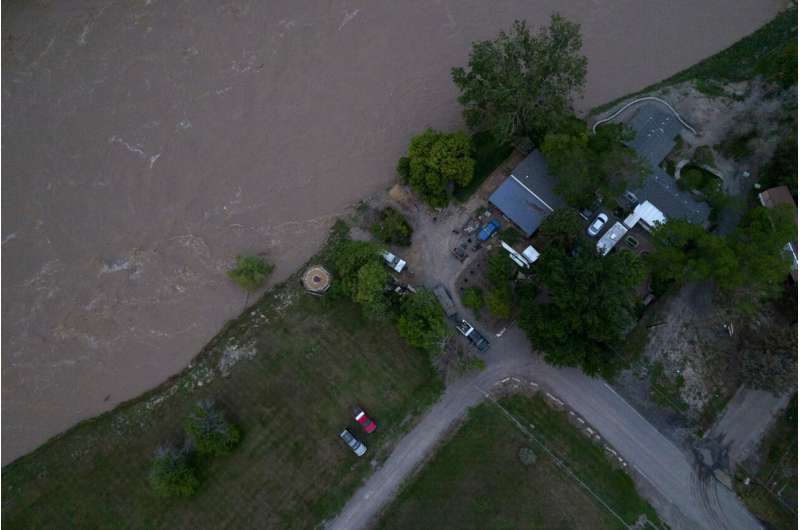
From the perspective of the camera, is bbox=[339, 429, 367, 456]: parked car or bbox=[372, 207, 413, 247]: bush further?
bbox=[372, 207, 413, 247]: bush

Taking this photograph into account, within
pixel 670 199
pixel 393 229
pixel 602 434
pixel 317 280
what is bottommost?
pixel 317 280

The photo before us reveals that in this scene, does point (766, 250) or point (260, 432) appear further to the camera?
point (260, 432)

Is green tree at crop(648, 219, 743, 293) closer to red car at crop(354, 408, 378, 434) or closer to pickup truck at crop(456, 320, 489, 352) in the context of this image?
pickup truck at crop(456, 320, 489, 352)

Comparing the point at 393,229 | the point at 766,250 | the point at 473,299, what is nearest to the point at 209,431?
the point at 393,229

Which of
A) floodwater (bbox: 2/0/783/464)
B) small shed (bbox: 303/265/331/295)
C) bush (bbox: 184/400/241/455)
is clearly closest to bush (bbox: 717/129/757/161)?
floodwater (bbox: 2/0/783/464)

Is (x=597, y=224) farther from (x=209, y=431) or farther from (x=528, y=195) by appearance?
(x=209, y=431)

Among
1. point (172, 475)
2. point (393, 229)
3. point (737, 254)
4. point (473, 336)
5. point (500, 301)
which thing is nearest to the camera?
point (737, 254)

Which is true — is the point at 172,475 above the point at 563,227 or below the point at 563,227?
below
